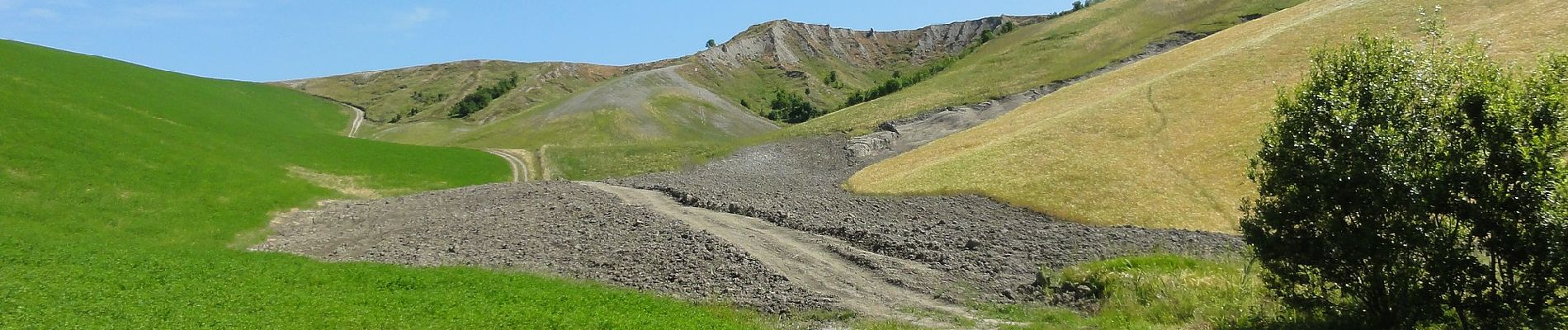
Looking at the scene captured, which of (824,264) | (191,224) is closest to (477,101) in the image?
(191,224)

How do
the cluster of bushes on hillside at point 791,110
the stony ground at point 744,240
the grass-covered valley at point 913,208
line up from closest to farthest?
the grass-covered valley at point 913,208 < the stony ground at point 744,240 < the cluster of bushes on hillside at point 791,110

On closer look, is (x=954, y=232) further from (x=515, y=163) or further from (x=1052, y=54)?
(x=1052, y=54)

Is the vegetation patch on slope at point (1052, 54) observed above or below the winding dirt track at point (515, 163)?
above

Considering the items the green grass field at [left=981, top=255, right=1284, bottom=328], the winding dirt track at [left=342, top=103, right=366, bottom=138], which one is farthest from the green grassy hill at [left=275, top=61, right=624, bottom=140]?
the green grass field at [left=981, top=255, right=1284, bottom=328]

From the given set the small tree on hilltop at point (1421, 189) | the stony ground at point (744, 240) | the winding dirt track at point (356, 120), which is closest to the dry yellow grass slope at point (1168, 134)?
the stony ground at point (744, 240)

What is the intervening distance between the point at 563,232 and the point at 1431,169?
2727 centimetres

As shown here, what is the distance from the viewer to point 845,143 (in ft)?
224

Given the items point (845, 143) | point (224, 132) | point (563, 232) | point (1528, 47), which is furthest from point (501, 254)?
point (1528, 47)

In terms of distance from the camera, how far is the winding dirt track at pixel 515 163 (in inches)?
2372

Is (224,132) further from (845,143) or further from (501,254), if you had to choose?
(845,143)

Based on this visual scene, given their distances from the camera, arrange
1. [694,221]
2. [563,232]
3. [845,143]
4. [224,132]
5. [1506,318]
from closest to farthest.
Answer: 1. [1506,318]
2. [563,232]
3. [694,221]
4. [224,132]
5. [845,143]

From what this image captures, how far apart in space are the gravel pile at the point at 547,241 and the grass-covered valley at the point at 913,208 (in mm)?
201

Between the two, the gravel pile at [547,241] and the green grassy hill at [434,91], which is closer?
the gravel pile at [547,241]

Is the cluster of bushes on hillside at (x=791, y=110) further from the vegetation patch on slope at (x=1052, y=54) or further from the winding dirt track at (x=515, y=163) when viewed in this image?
the winding dirt track at (x=515, y=163)
